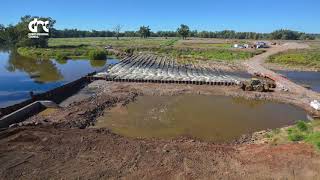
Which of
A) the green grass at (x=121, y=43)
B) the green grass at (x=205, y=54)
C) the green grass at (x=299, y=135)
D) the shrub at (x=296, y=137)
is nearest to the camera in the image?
the green grass at (x=299, y=135)

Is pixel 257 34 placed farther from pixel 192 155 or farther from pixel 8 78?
pixel 192 155

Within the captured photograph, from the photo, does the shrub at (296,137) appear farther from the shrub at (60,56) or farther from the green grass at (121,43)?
the green grass at (121,43)

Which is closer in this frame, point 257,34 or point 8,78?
point 8,78

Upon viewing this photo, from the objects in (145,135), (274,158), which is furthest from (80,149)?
(274,158)

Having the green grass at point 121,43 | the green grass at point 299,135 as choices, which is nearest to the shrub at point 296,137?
the green grass at point 299,135
